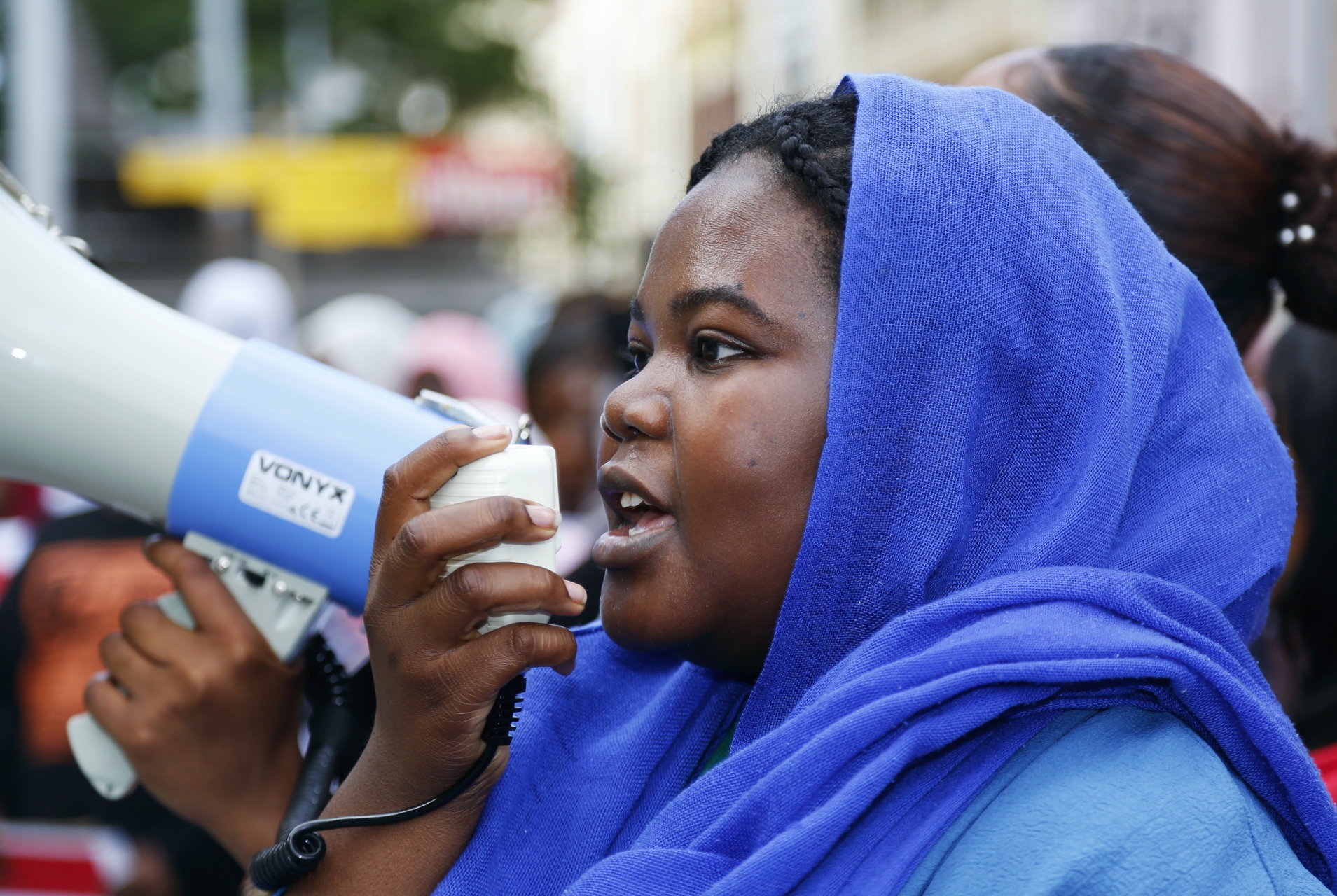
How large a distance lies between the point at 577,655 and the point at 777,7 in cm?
1989

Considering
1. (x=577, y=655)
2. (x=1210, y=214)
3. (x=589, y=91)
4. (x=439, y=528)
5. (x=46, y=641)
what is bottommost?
(x=589, y=91)

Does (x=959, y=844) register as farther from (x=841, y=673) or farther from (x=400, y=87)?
(x=400, y=87)

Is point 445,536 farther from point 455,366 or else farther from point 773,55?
point 773,55

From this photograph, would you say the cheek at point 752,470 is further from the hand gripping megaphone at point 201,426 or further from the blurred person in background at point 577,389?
the blurred person in background at point 577,389

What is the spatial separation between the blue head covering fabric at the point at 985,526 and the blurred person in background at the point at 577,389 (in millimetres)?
2750

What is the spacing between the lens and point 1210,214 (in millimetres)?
1688

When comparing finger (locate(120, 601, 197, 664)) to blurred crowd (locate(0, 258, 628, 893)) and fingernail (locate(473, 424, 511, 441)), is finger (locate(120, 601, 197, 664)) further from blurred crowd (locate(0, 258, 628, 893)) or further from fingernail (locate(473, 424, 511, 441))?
fingernail (locate(473, 424, 511, 441))

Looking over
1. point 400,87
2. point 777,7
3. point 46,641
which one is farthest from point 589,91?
point 46,641

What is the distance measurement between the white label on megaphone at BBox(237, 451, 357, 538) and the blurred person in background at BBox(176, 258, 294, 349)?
147 inches

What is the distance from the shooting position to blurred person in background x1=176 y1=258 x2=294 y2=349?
5305mm

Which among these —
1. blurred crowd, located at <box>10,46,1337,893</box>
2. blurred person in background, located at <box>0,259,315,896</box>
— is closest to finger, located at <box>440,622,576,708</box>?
blurred crowd, located at <box>10,46,1337,893</box>

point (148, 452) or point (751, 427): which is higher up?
point (751, 427)

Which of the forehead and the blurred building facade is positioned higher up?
the forehead

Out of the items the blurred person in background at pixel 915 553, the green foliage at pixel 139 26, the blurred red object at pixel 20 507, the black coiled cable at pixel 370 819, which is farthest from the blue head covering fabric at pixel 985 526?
the green foliage at pixel 139 26
